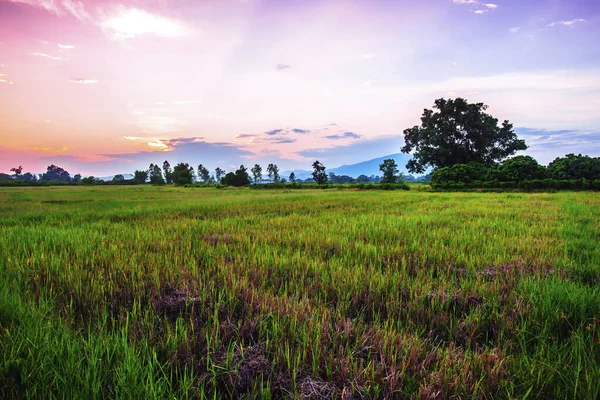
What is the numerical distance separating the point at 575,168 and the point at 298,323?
33.1 metres

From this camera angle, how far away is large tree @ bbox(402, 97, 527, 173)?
4053cm

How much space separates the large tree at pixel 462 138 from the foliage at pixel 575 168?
1415cm

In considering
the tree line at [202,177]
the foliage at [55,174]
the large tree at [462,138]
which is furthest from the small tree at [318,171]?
the foliage at [55,174]

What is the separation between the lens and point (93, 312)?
2172 mm

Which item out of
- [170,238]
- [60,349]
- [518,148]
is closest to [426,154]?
[518,148]

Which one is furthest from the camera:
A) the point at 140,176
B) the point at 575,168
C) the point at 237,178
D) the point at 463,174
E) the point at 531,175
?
the point at 140,176

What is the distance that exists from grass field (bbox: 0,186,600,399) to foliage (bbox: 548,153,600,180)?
2799 cm

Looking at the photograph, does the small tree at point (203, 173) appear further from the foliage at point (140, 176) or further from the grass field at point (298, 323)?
the grass field at point (298, 323)

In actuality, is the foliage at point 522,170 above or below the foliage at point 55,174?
below

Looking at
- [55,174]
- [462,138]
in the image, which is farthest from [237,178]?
[55,174]

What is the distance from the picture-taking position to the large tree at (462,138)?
40.5 metres

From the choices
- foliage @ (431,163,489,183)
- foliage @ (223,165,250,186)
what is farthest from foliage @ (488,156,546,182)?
foliage @ (223,165,250,186)

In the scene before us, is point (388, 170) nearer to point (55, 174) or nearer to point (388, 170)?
point (388, 170)

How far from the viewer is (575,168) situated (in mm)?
24656
